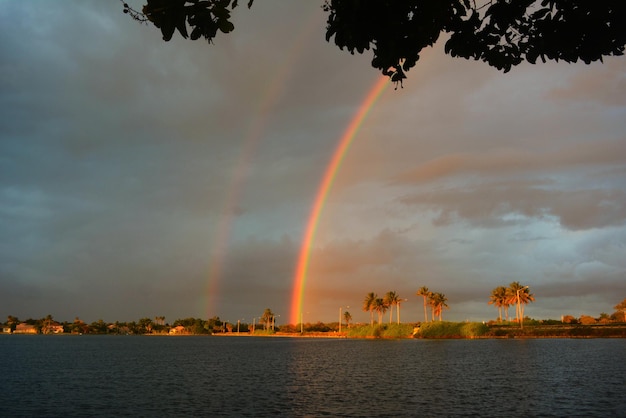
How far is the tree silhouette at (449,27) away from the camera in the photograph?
7980mm

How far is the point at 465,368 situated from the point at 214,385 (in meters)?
34.3

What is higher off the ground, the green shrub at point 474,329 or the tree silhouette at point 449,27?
the tree silhouette at point 449,27

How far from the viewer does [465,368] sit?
67938 mm

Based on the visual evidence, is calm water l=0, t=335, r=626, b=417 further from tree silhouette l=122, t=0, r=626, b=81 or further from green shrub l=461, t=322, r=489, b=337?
green shrub l=461, t=322, r=489, b=337

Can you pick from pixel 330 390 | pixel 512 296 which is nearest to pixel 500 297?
pixel 512 296

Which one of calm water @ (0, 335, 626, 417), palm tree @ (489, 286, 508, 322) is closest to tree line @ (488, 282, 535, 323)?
palm tree @ (489, 286, 508, 322)

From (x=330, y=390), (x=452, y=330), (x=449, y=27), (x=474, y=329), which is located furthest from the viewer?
(x=452, y=330)

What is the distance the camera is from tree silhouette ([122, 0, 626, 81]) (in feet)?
26.2

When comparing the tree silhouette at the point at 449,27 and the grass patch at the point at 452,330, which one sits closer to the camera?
the tree silhouette at the point at 449,27

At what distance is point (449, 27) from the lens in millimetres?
10438

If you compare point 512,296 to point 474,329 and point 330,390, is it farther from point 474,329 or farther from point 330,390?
point 330,390

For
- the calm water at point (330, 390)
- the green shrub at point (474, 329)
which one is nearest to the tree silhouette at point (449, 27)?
the calm water at point (330, 390)

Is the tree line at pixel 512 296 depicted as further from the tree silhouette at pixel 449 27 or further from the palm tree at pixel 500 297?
the tree silhouette at pixel 449 27

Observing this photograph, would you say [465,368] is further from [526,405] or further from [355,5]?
[355,5]
